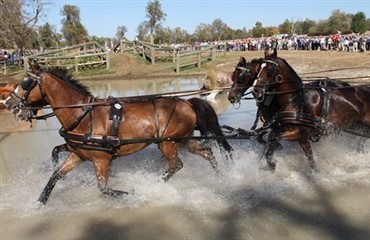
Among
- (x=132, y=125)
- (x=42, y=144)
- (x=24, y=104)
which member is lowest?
(x=42, y=144)

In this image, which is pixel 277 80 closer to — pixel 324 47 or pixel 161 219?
pixel 161 219

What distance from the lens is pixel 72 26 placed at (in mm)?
67562

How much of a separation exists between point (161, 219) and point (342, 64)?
1945cm

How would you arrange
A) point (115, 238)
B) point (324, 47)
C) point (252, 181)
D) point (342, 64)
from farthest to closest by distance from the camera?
point (324, 47), point (342, 64), point (252, 181), point (115, 238)

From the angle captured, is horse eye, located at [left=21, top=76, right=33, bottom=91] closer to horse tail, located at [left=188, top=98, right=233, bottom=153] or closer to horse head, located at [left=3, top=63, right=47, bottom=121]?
horse head, located at [left=3, top=63, right=47, bottom=121]

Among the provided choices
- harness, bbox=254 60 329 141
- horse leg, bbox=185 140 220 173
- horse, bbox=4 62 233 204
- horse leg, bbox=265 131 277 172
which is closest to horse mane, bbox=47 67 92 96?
A: horse, bbox=4 62 233 204

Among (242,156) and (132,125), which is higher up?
(132,125)

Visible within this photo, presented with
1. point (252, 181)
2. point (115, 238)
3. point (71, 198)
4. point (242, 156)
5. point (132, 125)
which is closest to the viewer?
point (115, 238)

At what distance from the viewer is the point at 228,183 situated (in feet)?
21.3

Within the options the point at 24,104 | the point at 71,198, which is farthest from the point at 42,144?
the point at 24,104

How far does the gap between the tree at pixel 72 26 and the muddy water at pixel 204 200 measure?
6225 centimetres

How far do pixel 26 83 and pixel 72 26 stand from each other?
2605 inches

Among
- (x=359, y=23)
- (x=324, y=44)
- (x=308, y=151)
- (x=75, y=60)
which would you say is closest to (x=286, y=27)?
(x=359, y=23)

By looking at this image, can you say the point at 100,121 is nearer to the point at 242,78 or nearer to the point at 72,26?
the point at 242,78
